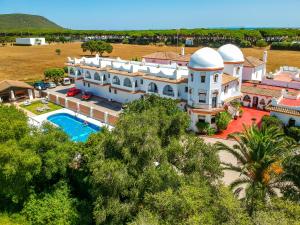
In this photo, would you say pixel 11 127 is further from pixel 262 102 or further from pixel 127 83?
pixel 262 102

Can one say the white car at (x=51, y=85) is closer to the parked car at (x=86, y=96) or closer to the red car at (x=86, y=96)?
the parked car at (x=86, y=96)

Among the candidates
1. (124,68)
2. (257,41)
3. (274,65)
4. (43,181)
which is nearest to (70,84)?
(124,68)

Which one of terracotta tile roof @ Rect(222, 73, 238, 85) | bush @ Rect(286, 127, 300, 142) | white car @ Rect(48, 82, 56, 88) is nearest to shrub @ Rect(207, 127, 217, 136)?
terracotta tile roof @ Rect(222, 73, 238, 85)

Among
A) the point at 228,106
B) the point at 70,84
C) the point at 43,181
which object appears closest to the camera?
the point at 43,181

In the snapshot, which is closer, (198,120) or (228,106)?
(198,120)

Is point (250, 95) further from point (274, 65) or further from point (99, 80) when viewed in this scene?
point (274, 65)

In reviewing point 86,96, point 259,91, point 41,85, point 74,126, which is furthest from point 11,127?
point 41,85
